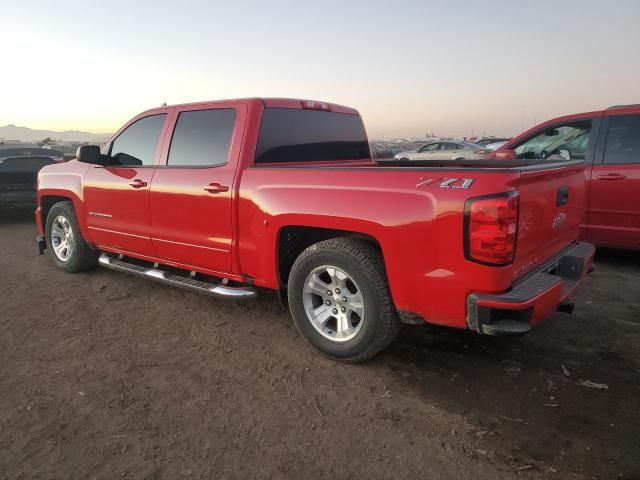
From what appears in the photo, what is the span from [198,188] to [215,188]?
0.68 ft

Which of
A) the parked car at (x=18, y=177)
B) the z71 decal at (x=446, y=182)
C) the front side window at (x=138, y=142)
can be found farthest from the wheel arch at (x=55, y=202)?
the z71 decal at (x=446, y=182)

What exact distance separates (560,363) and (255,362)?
7.05ft

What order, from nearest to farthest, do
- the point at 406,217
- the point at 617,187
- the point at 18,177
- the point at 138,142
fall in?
the point at 406,217
the point at 138,142
the point at 617,187
the point at 18,177

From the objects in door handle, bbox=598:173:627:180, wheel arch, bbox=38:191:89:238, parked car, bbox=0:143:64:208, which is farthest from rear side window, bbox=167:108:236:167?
parked car, bbox=0:143:64:208

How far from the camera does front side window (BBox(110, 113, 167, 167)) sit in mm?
4602

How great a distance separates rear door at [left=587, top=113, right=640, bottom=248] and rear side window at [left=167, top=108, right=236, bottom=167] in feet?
14.2

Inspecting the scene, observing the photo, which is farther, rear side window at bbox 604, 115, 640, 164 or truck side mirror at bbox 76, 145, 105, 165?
rear side window at bbox 604, 115, 640, 164

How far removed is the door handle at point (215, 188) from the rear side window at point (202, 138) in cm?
20

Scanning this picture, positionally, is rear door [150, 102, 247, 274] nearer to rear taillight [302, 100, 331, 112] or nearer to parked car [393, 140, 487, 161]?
rear taillight [302, 100, 331, 112]

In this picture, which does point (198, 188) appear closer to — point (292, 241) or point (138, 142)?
point (292, 241)

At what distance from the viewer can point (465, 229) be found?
2686 mm

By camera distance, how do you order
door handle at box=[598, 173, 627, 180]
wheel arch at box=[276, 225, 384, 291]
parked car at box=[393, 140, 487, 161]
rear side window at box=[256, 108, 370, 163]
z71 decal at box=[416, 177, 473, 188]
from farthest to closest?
1. parked car at box=[393, 140, 487, 161]
2. door handle at box=[598, 173, 627, 180]
3. rear side window at box=[256, 108, 370, 163]
4. wheel arch at box=[276, 225, 384, 291]
5. z71 decal at box=[416, 177, 473, 188]

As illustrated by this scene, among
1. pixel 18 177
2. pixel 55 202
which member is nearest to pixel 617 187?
pixel 55 202

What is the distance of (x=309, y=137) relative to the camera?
172 inches
